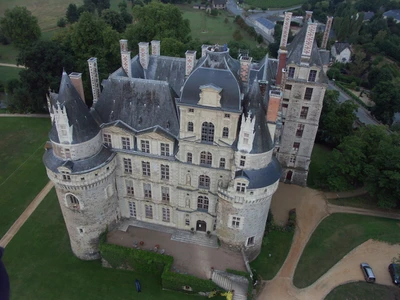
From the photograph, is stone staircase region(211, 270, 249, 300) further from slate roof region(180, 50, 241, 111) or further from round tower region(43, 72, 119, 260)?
slate roof region(180, 50, 241, 111)

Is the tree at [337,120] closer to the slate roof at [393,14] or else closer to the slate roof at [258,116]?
the slate roof at [258,116]

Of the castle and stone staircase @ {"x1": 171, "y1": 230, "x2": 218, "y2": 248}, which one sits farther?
stone staircase @ {"x1": 171, "y1": 230, "x2": 218, "y2": 248}

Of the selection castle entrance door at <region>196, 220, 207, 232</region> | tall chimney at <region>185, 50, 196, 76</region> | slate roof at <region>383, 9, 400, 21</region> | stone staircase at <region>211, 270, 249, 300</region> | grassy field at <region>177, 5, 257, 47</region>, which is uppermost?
tall chimney at <region>185, 50, 196, 76</region>

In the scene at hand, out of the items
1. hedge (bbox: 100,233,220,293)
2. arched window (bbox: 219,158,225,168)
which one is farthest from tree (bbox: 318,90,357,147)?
hedge (bbox: 100,233,220,293)

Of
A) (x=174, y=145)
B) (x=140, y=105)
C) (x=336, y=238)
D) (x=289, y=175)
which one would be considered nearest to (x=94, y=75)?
(x=140, y=105)

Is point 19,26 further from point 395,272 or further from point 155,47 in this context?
point 395,272
